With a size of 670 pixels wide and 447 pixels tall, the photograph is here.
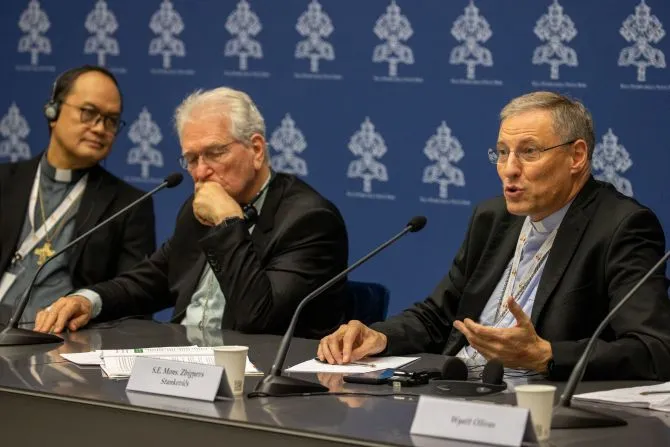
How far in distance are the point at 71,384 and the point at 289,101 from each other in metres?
2.93

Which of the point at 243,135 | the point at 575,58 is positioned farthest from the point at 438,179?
the point at 243,135

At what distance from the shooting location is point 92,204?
15.5ft

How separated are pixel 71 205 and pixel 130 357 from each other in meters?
→ 1.93

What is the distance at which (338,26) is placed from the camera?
525 cm

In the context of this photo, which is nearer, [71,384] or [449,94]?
[71,384]

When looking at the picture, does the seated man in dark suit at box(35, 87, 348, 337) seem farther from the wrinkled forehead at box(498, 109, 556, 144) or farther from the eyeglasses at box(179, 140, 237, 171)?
the wrinkled forehead at box(498, 109, 556, 144)

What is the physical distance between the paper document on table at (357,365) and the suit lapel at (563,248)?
38cm

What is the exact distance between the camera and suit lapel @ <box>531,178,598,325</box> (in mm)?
3166

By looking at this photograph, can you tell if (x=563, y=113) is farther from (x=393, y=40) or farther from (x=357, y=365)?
(x=393, y=40)

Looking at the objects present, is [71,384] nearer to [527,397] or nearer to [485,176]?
[527,397]

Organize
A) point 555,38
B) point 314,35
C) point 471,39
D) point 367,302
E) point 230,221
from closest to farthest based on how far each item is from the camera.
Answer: point 230,221 < point 367,302 < point 555,38 < point 471,39 < point 314,35

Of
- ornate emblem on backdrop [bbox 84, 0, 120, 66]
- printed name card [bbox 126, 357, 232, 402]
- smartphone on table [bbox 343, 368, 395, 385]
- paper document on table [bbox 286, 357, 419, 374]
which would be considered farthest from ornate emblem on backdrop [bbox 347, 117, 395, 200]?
printed name card [bbox 126, 357, 232, 402]

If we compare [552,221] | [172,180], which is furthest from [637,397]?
[172,180]

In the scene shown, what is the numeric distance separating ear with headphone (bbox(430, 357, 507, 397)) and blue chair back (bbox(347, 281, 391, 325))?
112cm
